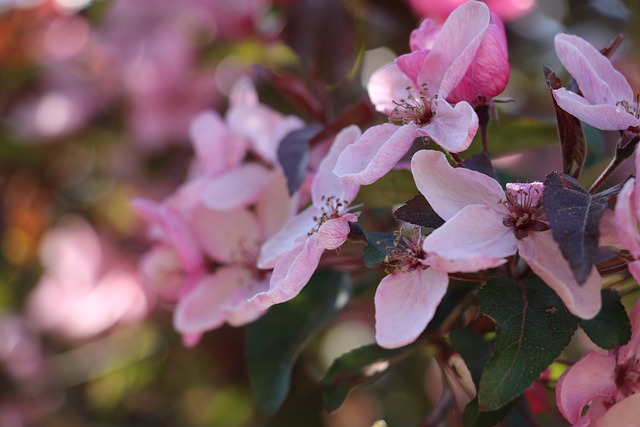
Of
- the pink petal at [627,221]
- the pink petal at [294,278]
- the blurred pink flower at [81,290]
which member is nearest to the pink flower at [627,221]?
the pink petal at [627,221]

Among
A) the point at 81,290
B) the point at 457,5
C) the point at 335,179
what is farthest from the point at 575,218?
the point at 81,290

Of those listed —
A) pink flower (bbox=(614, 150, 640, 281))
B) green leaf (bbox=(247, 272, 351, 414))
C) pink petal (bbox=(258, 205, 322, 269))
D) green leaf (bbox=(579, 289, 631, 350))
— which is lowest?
green leaf (bbox=(247, 272, 351, 414))

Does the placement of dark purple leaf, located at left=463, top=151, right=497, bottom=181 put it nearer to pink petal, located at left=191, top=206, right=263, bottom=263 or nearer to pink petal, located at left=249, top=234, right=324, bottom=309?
pink petal, located at left=249, top=234, right=324, bottom=309

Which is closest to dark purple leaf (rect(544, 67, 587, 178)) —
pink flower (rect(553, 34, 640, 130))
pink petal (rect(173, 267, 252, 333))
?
pink flower (rect(553, 34, 640, 130))

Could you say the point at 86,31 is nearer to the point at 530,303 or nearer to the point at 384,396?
the point at 384,396

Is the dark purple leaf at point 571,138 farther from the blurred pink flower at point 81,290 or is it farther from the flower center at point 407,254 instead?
the blurred pink flower at point 81,290

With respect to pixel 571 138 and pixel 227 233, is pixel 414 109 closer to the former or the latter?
pixel 571 138
